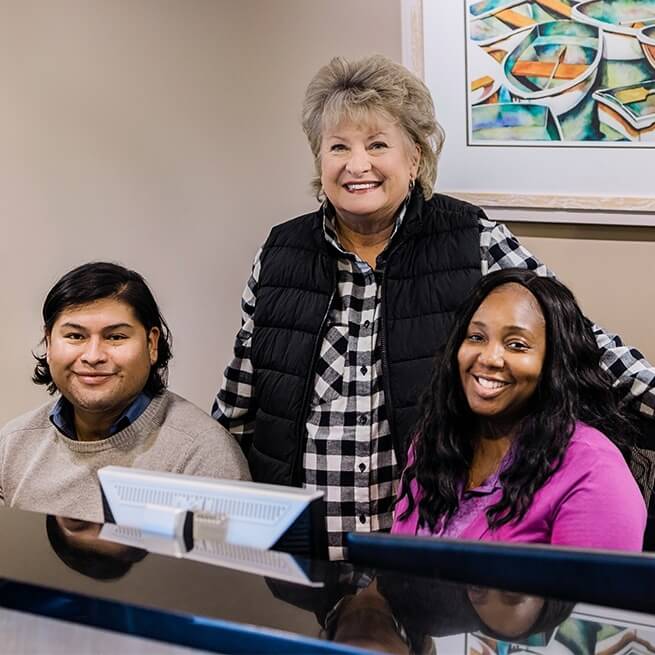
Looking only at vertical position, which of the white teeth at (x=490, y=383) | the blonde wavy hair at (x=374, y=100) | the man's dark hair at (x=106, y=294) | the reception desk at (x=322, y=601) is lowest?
the reception desk at (x=322, y=601)

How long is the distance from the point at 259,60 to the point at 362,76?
0.90m

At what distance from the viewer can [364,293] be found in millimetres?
2180

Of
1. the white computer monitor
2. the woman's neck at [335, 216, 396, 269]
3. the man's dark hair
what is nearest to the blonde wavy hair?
the woman's neck at [335, 216, 396, 269]

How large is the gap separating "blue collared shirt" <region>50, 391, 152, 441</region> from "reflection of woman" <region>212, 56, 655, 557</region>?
306 mm

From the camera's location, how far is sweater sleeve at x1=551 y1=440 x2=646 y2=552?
1554 mm

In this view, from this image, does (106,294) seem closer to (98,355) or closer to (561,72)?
(98,355)

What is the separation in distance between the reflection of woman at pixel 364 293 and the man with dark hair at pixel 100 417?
189 mm

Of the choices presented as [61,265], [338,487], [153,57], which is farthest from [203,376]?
[338,487]

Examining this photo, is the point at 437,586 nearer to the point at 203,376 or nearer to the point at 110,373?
the point at 110,373

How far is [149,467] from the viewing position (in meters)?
2.01

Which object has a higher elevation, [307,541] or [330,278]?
[330,278]

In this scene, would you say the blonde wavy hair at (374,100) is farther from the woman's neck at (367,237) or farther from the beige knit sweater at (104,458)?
the beige knit sweater at (104,458)

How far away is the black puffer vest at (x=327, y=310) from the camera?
6.84ft

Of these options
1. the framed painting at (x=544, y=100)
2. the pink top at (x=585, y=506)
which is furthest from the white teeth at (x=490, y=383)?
the framed painting at (x=544, y=100)
